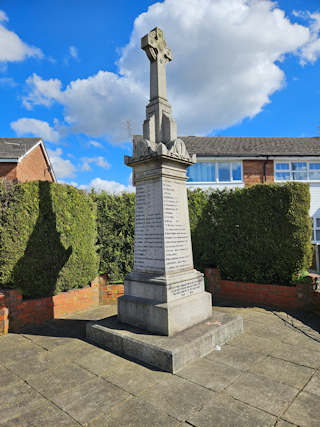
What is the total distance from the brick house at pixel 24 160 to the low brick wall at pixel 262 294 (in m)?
10.8

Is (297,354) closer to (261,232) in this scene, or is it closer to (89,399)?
(89,399)

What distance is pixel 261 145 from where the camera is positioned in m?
19.9

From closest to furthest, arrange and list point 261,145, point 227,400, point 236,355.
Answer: point 227,400
point 236,355
point 261,145

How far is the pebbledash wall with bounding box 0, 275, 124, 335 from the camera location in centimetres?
548

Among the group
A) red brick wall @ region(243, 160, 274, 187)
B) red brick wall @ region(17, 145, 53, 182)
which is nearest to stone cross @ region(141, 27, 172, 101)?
red brick wall @ region(17, 145, 53, 182)

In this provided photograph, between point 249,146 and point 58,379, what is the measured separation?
1945 centimetres

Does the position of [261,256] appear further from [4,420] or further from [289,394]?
[4,420]

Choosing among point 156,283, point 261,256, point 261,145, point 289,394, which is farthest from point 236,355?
point 261,145

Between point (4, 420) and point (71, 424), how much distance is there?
756 millimetres

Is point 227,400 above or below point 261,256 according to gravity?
below

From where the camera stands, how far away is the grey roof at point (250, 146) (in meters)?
18.0

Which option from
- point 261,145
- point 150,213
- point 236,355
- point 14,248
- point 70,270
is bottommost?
point 236,355

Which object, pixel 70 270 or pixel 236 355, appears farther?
pixel 70 270

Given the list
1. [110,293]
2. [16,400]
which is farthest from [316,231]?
[16,400]
